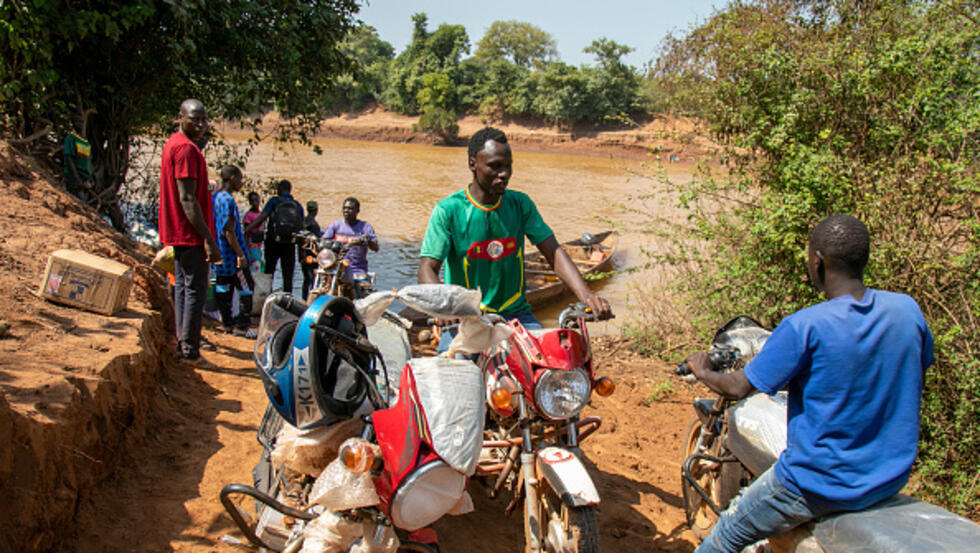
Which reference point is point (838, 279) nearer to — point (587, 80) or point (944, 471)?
point (944, 471)

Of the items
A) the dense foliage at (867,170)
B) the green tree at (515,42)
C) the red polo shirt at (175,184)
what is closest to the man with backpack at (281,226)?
the red polo shirt at (175,184)

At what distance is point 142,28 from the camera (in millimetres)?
7469

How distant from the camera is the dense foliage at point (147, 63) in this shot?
6332 millimetres

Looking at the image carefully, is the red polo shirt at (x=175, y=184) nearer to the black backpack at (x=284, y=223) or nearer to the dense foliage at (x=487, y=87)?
the black backpack at (x=284, y=223)

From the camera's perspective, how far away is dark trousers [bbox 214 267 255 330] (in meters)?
6.39

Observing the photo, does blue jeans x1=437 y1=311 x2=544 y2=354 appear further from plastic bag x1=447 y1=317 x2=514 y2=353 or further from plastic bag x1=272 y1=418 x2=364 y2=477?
plastic bag x1=272 y1=418 x2=364 y2=477

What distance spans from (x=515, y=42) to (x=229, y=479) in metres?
79.0

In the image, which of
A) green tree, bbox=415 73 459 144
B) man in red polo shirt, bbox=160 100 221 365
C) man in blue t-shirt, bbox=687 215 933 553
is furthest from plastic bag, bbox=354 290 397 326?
green tree, bbox=415 73 459 144

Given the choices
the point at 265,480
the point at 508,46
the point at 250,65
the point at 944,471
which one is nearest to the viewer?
the point at 265,480

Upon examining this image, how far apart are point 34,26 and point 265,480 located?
537cm

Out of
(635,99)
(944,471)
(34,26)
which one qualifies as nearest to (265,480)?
(944,471)

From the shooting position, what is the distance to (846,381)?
209 centimetres

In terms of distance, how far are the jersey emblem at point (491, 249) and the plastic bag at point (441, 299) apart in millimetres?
988

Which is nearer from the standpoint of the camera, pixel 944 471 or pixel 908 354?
pixel 908 354
